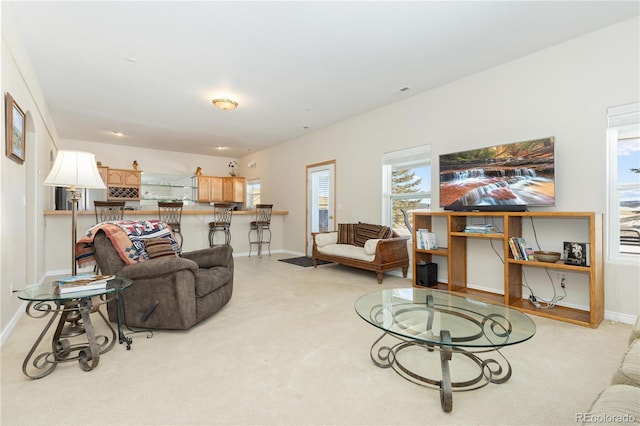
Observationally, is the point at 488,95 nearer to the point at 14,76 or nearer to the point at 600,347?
the point at 600,347

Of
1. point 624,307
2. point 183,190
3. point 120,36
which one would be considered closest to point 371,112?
point 120,36

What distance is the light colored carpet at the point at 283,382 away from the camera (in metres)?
1.47

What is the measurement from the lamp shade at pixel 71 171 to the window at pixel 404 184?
376cm

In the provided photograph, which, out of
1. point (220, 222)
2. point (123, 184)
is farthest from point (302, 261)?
point (123, 184)

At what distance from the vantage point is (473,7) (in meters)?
2.50

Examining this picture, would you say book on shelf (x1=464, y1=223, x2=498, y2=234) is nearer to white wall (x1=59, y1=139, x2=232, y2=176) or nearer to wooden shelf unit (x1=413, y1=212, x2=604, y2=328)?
wooden shelf unit (x1=413, y1=212, x2=604, y2=328)

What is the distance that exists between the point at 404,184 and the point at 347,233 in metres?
1.26

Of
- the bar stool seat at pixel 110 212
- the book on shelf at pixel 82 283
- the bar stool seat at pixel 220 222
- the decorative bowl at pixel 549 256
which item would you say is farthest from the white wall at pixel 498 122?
the bar stool seat at pixel 220 222

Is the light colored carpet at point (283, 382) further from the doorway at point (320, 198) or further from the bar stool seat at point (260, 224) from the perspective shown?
the bar stool seat at point (260, 224)

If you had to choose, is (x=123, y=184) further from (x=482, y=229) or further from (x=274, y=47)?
(x=482, y=229)

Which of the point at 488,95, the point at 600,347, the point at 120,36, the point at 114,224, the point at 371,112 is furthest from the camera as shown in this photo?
the point at 371,112

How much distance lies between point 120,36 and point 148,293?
2.45 metres

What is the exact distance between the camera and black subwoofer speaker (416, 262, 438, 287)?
12.7ft

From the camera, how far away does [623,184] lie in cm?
276
